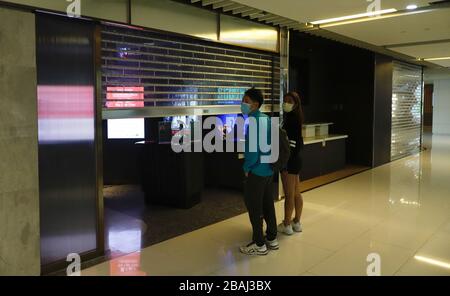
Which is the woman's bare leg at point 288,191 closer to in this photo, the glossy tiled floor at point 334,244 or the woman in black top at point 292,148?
the woman in black top at point 292,148

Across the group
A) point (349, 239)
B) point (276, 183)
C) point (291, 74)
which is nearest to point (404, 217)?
point (349, 239)

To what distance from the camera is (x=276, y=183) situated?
5875 millimetres

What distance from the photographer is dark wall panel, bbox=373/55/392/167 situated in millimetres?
8906

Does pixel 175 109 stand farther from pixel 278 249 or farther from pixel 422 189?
pixel 422 189

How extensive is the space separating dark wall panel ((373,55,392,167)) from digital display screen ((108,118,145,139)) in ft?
17.2

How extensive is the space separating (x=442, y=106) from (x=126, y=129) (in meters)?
15.8

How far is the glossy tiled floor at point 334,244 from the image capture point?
3.42 m

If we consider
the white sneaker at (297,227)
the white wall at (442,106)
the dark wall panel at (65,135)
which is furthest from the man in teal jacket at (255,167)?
the white wall at (442,106)

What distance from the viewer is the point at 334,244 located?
3992 millimetres

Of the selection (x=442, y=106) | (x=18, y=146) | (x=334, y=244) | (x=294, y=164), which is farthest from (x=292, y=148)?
(x=442, y=106)

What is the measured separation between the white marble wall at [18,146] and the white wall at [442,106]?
59.9ft

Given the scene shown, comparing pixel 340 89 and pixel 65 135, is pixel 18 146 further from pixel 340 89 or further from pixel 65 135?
pixel 340 89

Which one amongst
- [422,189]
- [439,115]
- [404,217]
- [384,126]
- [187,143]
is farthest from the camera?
[439,115]

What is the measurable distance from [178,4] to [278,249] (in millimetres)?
2710
